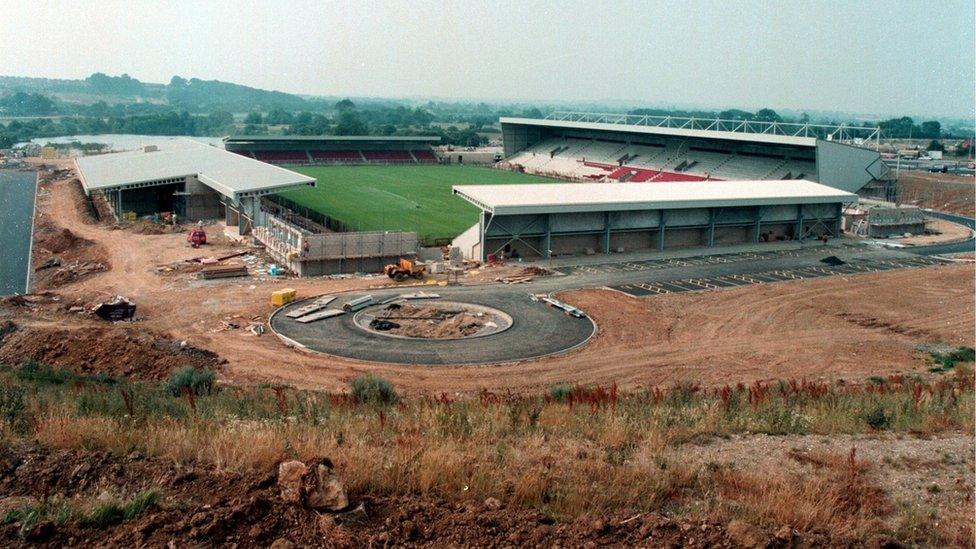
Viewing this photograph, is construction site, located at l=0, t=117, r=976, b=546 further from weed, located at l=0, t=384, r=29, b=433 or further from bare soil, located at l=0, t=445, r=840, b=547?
weed, located at l=0, t=384, r=29, b=433

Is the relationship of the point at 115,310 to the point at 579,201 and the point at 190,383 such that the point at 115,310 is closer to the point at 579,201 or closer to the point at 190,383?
the point at 190,383

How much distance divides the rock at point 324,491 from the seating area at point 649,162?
4452 cm

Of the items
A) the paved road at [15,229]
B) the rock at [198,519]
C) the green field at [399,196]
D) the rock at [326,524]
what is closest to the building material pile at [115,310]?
the paved road at [15,229]

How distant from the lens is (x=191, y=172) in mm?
39750

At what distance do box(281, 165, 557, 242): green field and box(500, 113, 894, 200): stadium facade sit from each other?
191 inches

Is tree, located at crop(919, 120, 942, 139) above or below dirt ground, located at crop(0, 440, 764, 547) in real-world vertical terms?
above

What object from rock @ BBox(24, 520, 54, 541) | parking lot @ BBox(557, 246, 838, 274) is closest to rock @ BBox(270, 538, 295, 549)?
rock @ BBox(24, 520, 54, 541)

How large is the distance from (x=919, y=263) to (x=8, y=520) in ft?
111

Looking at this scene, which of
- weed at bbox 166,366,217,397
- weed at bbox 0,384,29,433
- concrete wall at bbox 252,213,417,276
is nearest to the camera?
weed at bbox 0,384,29,433

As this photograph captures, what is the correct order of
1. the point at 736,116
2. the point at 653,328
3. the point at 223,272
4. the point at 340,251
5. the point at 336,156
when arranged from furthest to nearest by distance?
the point at 736,116, the point at 336,156, the point at 340,251, the point at 223,272, the point at 653,328

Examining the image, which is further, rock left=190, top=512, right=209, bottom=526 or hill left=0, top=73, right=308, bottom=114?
hill left=0, top=73, right=308, bottom=114

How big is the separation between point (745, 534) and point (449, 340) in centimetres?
1435

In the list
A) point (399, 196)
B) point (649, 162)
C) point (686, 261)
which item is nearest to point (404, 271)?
point (686, 261)

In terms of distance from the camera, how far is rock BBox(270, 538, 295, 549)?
19.9ft
